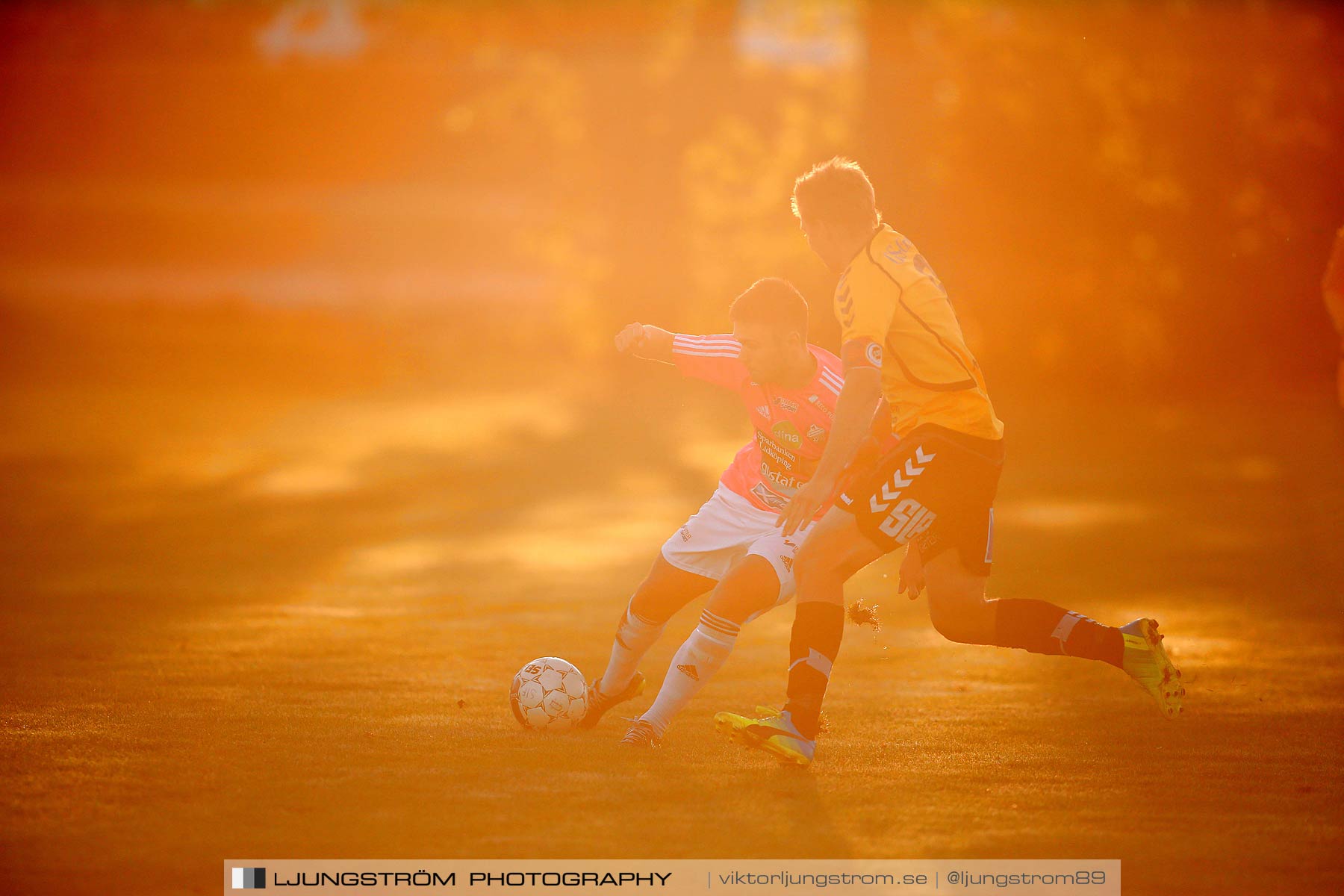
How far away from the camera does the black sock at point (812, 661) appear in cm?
524

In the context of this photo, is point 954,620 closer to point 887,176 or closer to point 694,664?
Result: point 694,664

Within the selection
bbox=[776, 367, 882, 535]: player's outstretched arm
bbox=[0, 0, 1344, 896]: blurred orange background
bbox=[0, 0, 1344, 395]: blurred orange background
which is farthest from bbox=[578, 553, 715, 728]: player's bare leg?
bbox=[0, 0, 1344, 395]: blurred orange background

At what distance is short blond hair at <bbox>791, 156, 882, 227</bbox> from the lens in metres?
5.22

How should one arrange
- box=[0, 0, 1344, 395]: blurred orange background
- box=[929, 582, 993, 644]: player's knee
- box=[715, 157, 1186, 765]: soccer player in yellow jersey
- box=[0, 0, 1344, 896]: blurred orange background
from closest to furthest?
box=[0, 0, 1344, 896]: blurred orange background < box=[715, 157, 1186, 765]: soccer player in yellow jersey < box=[929, 582, 993, 644]: player's knee < box=[0, 0, 1344, 395]: blurred orange background

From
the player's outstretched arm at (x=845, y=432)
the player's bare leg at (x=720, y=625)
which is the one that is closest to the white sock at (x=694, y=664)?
the player's bare leg at (x=720, y=625)

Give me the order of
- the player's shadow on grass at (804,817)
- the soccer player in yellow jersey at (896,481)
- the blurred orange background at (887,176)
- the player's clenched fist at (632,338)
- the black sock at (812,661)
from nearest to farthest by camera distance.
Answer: the player's shadow on grass at (804,817) → the soccer player in yellow jersey at (896,481) → the black sock at (812,661) → the player's clenched fist at (632,338) → the blurred orange background at (887,176)

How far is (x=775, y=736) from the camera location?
517cm

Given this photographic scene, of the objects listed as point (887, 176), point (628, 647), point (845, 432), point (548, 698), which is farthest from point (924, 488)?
point (887, 176)

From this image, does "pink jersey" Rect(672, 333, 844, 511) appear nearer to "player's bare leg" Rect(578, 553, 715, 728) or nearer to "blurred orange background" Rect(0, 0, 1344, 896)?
"player's bare leg" Rect(578, 553, 715, 728)

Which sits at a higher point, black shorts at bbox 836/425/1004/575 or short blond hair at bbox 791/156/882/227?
short blond hair at bbox 791/156/882/227

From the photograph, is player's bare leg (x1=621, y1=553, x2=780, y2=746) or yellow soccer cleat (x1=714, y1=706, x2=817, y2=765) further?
player's bare leg (x1=621, y1=553, x2=780, y2=746)

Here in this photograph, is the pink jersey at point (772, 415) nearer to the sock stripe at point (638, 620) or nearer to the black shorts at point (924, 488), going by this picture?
the black shorts at point (924, 488)

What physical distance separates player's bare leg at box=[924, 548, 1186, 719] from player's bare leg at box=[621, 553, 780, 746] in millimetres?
618

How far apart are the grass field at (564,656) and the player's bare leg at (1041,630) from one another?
1.27 feet
